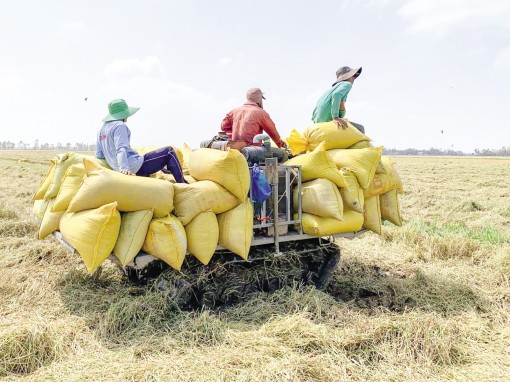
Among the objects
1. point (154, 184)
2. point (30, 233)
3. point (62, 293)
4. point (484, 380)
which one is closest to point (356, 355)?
point (484, 380)

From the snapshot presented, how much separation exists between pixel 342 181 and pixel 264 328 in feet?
5.73

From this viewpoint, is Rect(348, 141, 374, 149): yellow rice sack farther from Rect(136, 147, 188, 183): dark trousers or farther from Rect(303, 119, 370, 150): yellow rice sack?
Rect(136, 147, 188, 183): dark trousers

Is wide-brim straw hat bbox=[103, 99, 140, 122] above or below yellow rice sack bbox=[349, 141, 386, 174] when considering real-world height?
above

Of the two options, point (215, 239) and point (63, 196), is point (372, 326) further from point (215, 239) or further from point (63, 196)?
point (63, 196)

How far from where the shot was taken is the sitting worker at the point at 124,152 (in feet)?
12.9

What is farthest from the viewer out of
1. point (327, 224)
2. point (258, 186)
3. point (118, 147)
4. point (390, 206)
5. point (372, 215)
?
point (390, 206)

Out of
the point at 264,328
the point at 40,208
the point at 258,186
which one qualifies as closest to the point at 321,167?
the point at 258,186

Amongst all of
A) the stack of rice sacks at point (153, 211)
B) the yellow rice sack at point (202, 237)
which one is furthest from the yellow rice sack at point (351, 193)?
the yellow rice sack at point (202, 237)

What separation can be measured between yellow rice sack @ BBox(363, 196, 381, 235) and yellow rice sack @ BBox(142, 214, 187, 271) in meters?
2.25

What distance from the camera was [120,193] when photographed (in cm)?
342

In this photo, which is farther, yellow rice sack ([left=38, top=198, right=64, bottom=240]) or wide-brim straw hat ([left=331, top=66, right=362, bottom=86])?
wide-brim straw hat ([left=331, top=66, right=362, bottom=86])

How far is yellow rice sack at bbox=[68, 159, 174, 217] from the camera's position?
340cm

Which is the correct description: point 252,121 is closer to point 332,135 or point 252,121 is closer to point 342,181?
point 332,135

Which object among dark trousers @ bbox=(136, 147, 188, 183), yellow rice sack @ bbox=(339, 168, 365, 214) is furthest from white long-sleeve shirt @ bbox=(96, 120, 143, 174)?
yellow rice sack @ bbox=(339, 168, 365, 214)
